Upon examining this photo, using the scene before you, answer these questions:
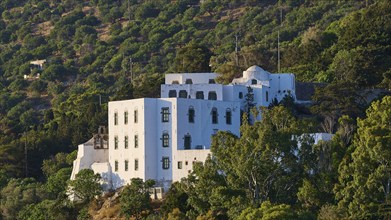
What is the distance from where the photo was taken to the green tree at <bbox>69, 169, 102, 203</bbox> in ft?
292

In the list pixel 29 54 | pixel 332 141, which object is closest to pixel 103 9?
pixel 29 54

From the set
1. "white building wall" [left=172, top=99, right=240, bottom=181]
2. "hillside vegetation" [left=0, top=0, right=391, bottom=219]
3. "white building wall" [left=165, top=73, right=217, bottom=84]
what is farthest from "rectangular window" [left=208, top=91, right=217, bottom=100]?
"white building wall" [left=165, top=73, right=217, bottom=84]

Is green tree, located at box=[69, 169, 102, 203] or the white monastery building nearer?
the white monastery building

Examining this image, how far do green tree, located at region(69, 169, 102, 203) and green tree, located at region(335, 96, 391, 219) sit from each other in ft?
57.0

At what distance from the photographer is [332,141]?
80.5 m

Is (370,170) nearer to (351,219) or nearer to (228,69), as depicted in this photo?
(351,219)

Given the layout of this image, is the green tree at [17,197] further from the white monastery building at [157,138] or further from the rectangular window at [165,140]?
the rectangular window at [165,140]

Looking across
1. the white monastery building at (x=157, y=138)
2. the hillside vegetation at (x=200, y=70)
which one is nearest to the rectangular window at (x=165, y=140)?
the white monastery building at (x=157, y=138)

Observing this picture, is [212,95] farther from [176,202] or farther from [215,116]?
[176,202]

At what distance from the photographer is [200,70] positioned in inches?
4328

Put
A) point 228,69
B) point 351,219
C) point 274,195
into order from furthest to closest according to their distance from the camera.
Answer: point 228,69 → point 274,195 → point 351,219

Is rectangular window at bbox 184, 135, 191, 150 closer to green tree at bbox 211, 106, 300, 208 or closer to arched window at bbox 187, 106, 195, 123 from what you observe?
arched window at bbox 187, 106, 195, 123

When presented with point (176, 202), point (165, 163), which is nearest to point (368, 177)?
point (176, 202)

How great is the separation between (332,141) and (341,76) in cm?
2484
